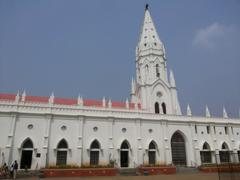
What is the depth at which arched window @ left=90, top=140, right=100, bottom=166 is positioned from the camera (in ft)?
101

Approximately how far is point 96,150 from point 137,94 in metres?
18.3

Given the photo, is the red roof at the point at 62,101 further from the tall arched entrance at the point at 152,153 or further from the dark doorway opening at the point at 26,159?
the tall arched entrance at the point at 152,153

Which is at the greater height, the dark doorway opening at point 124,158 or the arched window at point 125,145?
the arched window at point 125,145

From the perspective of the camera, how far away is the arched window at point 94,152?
30714 millimetres

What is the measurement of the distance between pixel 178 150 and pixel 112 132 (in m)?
12.8

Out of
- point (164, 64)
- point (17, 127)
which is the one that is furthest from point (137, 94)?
point (17, 127)

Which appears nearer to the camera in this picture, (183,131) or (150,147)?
(150,147)

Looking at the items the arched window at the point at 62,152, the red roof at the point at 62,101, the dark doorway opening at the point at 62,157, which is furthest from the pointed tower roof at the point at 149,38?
the dark doorway opening at the point at 62,157

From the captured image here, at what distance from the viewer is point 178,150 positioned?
118 feet

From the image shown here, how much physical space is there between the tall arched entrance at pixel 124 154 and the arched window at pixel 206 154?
14220 mm

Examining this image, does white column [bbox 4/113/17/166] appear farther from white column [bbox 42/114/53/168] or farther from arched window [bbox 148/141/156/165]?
arched window [bbox 148/141/156/165]

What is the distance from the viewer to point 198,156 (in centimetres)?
3544

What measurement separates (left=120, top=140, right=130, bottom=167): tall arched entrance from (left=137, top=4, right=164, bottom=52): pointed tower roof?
23984mm

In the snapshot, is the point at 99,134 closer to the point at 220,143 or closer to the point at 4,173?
the point at 4,173
